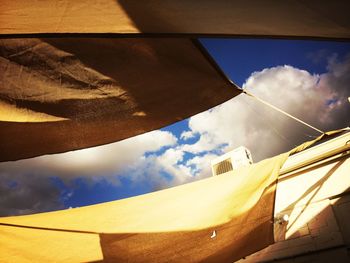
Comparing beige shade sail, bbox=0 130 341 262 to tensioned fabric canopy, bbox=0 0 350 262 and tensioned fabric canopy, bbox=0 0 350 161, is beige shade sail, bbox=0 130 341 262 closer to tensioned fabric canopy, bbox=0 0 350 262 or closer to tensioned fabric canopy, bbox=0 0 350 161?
tensioned fabric canopy, bbox=0 0 350 262

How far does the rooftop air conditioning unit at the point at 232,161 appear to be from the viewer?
6.70 meters

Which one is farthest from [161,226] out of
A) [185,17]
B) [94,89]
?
[185,17]

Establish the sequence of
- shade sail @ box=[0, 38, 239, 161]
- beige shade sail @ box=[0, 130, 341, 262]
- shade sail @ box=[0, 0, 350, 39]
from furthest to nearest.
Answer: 1. beige shade sail @ box=[0, 130, 341, 262]
2. shade sail @ box=[0, 38, 239, 161]
3. shade sail @ box=[0, 0, 350, 39]

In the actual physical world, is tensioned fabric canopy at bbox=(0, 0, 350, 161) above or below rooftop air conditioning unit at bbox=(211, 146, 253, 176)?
below

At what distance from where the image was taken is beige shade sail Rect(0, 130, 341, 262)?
2.70 meters

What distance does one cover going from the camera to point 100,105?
80.4 inches

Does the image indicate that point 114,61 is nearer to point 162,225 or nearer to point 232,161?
point 162,225

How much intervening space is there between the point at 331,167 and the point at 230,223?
2.85 m

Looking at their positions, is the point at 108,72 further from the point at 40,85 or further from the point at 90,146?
the point at 90,146

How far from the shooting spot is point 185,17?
1.35 m

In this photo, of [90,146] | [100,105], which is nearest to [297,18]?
[100,105]

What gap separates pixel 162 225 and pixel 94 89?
1633 mm

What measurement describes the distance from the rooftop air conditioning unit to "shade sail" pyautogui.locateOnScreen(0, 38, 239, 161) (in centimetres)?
479

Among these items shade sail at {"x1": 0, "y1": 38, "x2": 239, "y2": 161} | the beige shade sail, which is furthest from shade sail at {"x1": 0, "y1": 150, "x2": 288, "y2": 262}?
shade sail at {"x1": 0, "y1": 38, "x2": 239, "y2": 161}
